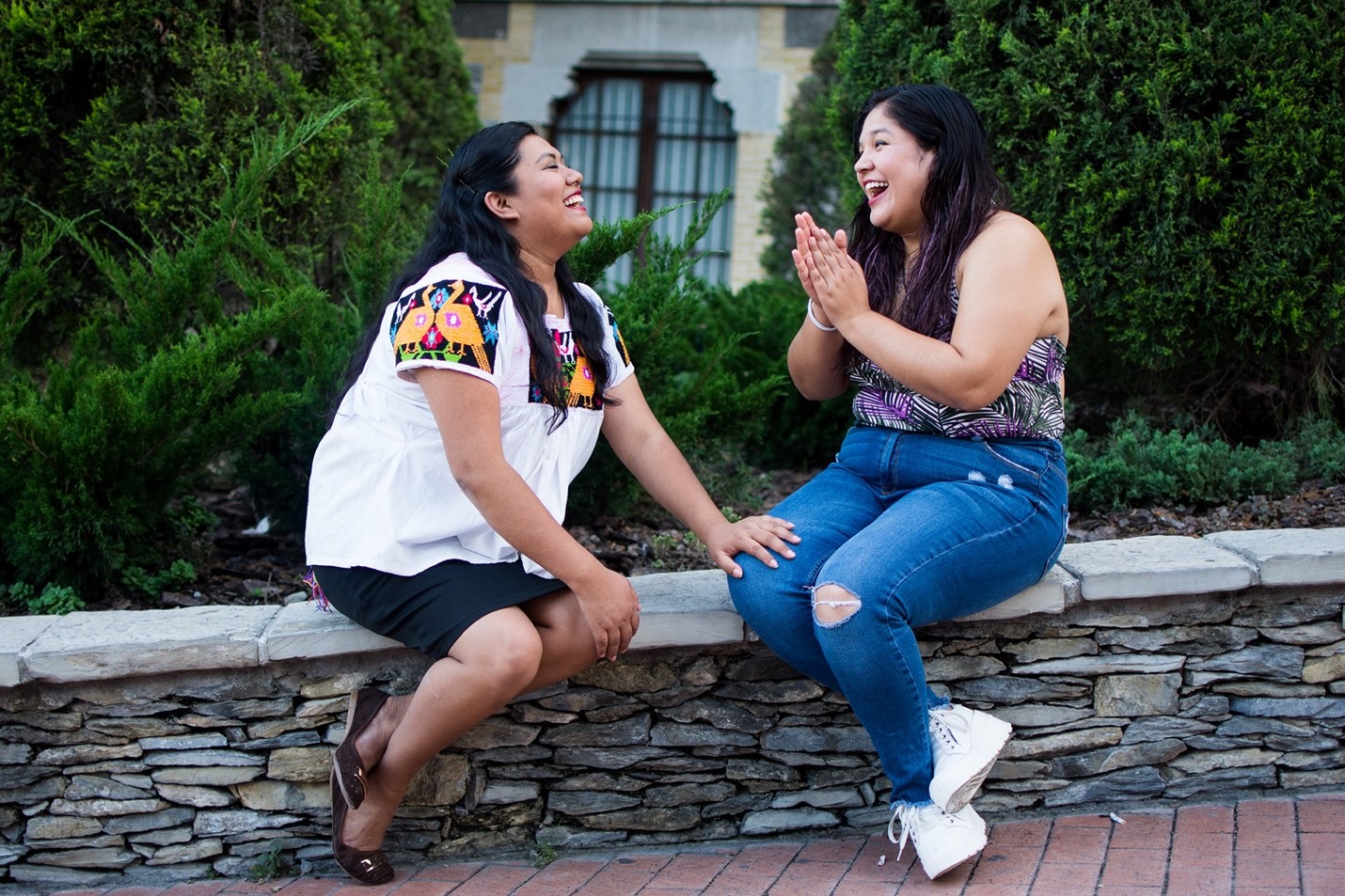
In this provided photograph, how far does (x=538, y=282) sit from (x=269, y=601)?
1.31 meters

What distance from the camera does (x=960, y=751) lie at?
2420 millimetres

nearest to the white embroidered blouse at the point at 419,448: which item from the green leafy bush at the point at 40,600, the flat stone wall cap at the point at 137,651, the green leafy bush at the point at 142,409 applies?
the flat stone wall cap at the point at 137,651

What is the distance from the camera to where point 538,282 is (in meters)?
2.62

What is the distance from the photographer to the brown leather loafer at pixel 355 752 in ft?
8.28

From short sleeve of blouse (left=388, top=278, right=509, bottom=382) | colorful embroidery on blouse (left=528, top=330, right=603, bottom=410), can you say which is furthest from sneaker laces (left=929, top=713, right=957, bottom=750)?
short sleeve of blouse (left=388, top=278, right=509, bottom=382)

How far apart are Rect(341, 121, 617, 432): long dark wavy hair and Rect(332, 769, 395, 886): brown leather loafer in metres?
0.88

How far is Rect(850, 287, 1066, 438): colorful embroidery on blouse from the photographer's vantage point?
8.43ft

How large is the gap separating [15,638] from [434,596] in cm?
98

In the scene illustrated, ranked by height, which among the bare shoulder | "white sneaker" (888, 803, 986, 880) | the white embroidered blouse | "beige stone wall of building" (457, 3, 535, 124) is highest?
"beige stone wall of building" (457, 3, 535, 124)

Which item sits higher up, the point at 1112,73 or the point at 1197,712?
the point at 1112,73

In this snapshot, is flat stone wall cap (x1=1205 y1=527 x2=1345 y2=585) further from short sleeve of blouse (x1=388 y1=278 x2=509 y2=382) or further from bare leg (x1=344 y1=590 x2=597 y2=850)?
short sleeve of blouse (x1=388 y1=278 x2=509 y2=382)

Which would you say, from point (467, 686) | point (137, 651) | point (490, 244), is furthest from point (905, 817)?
point (137, 651)

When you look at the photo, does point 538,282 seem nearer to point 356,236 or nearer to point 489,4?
point 356,236

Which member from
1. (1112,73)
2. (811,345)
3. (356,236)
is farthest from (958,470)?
(356,236)
